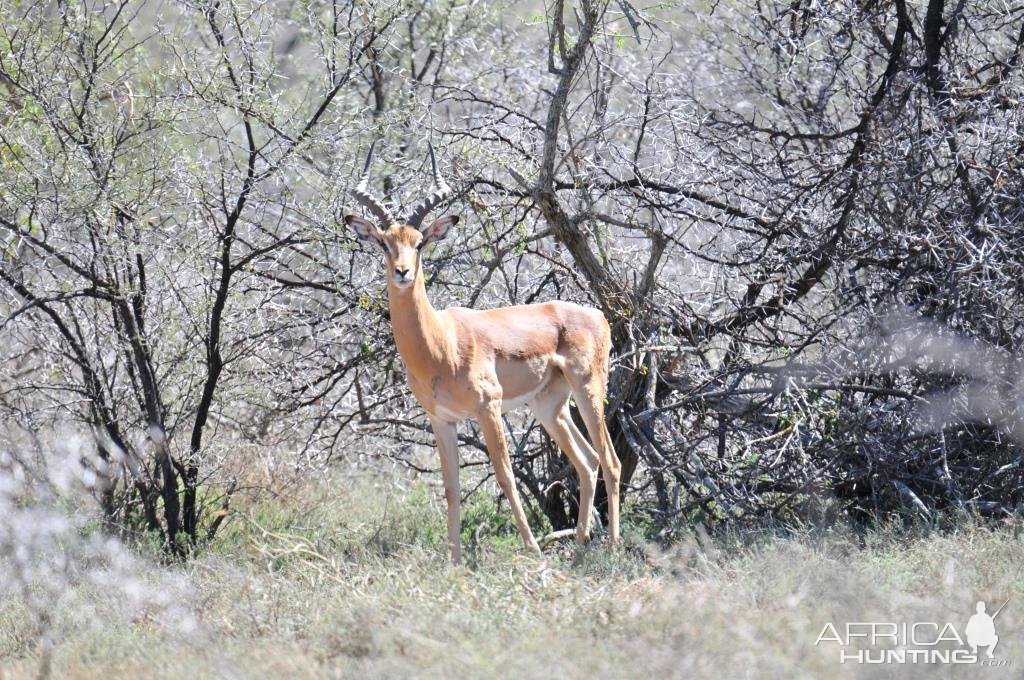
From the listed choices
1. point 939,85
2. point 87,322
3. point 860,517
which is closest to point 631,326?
point 860,517

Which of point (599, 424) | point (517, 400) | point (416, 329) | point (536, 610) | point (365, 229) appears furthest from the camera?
point (599, 424)

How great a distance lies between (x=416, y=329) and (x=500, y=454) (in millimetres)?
875

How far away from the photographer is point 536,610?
5230 millimetres

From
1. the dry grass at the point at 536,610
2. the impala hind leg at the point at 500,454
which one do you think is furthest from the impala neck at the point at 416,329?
the dry grass at the point at 536,610

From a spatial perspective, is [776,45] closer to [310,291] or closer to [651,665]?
[310,291]

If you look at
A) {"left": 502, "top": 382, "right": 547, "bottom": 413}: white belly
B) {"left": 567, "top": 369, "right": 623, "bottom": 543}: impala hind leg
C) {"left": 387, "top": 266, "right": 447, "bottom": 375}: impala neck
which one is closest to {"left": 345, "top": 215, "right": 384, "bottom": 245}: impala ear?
{"left": 387, "top": 266, "right": 447, "bottom": 375}: impala neck

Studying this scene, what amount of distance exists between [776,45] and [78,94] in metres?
4.88

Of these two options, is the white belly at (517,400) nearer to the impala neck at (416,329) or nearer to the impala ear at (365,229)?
the impala neck at (416,329)

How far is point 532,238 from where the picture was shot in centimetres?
795

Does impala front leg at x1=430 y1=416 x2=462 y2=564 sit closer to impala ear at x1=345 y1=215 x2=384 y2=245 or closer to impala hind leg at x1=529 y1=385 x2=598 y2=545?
impala hind leg at x1=529 y1=385 x2=598 y2=545

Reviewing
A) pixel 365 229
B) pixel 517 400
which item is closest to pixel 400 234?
pixel 365 229

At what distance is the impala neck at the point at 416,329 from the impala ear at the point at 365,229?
256 millimetres

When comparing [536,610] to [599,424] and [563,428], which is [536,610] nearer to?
[599,424]

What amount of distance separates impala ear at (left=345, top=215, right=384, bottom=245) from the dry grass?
171 cm
